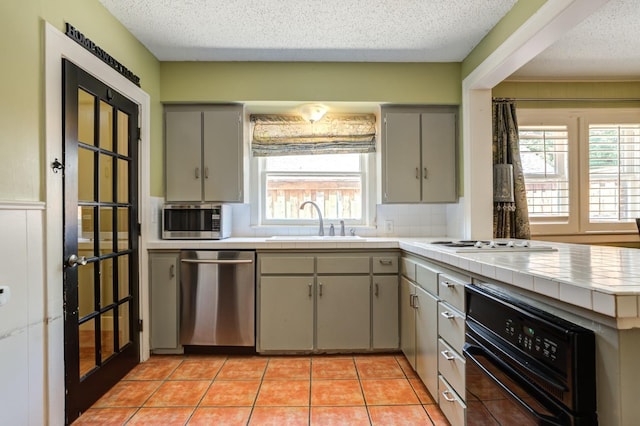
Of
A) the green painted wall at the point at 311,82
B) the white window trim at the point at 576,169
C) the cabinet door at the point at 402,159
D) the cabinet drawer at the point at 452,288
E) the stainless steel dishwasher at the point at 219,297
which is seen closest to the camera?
the cabinet drawer at the point at 452,288

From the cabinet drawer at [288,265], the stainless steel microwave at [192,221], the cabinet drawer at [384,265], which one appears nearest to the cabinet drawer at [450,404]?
the cabinet drawer at [384,265]

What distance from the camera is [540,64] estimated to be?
2920 mm

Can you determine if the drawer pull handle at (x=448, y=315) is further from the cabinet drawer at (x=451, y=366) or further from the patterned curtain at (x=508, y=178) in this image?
the patterned curtain at (x=508, y=178)

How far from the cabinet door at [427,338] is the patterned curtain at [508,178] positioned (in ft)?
3.97

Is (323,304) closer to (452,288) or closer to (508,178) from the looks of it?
(452,288)

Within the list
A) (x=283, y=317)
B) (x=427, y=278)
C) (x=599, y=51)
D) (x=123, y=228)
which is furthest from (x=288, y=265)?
(x=599, y=51)

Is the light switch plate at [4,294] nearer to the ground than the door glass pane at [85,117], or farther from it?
Result: nearer to the ground

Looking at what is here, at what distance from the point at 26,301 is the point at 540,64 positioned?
381 cm

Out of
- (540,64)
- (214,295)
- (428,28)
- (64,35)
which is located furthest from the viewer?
(540,64)

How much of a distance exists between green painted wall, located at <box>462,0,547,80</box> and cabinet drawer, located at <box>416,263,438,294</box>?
62.5 inches

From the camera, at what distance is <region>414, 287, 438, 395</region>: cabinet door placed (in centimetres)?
199

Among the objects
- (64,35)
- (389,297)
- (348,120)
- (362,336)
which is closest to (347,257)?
(389,297)

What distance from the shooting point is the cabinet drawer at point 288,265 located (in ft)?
8.91

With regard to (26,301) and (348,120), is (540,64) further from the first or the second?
(26,301)
